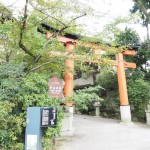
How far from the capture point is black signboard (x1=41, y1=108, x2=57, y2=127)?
6.12 meters

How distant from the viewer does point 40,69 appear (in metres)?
8.21

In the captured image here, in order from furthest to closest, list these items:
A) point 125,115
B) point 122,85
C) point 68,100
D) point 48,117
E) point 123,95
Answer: point 122,85, point 123,95, point 125,115, point 68,100, point 48,117

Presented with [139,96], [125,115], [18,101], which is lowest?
[125,115]

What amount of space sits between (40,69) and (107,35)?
271cm

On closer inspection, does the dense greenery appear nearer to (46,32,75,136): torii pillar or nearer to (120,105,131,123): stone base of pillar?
(46,32,75,136): torii pillar

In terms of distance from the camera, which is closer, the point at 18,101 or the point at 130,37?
the point at 18,101

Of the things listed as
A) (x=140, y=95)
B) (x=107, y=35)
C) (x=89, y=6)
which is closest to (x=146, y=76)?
(x=140, y=95)

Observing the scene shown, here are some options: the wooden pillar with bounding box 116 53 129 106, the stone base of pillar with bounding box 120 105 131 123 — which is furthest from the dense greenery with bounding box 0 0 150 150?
the stone base of pillar with bounding box 120 105 131 123

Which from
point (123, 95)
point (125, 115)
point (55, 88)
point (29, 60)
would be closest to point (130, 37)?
point (123, 95)

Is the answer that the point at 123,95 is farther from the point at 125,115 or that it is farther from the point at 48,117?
the point at 48,117

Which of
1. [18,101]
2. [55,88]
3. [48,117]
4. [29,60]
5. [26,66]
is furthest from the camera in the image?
[29,60]

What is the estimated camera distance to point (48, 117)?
622cm

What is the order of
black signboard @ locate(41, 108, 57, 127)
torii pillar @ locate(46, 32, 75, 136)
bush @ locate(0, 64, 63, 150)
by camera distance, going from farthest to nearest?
torii pillar @ locate(46, 32, 75, 136), bush @ locate(0, 64, 63, 150), black signboard @ locate(41, 108, 57, 127)

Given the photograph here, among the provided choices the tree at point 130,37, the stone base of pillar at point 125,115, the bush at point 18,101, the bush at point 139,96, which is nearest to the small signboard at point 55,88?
the bush at point 18,101
